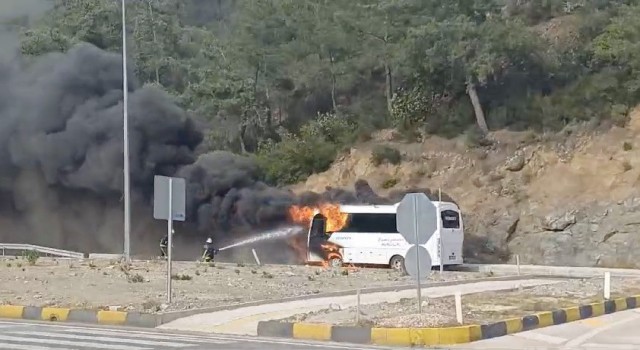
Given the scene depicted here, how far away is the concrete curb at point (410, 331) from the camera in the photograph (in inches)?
582

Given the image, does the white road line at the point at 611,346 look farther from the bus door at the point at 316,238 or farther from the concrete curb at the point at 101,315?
the bus door at the point at 316,238

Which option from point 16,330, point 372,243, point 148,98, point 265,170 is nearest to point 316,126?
point 265,170

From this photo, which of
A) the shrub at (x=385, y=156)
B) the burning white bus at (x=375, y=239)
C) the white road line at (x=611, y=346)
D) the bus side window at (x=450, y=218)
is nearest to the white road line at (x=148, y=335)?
the white road line at (x=611, y=346)

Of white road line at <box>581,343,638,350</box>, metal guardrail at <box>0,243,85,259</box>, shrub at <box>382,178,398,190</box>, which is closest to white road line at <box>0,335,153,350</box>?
white road line at <box>581,343,638,350</box>

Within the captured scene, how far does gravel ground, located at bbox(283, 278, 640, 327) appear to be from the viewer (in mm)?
16047

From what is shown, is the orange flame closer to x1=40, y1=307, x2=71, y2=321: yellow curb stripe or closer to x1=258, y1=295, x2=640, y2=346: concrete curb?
x1=40, y1=307, x2=71, y2=321: yellow curb stripe

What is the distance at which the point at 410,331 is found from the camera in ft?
48.6

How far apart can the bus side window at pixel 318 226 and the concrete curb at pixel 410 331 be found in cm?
1992

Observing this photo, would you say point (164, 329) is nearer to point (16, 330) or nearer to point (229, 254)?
point (16, 330)

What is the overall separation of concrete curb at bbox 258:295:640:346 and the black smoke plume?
29509 mm

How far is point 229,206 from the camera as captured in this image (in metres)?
46.8

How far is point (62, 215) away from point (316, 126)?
1548cm

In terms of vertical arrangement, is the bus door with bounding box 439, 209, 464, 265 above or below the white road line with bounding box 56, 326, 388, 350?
above

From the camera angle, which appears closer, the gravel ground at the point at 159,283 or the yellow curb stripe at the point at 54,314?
the yellow curb stripe at the point at 54,314
